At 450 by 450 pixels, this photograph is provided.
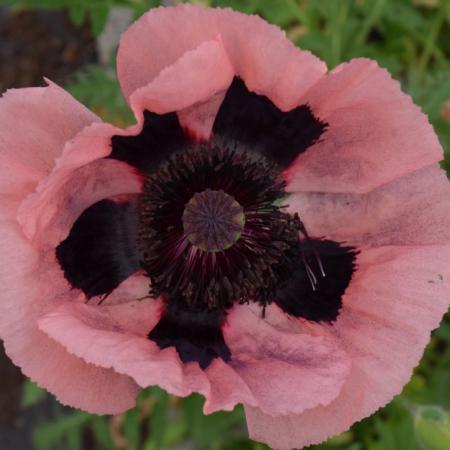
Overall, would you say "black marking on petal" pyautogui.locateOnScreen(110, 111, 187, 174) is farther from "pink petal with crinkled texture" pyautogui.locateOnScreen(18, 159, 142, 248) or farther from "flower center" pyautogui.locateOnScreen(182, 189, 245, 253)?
"flower center" pyautogui.locateOnScreen(182, 189, 245, 253)

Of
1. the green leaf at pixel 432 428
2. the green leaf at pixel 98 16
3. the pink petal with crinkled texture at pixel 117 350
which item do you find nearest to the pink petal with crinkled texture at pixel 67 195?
the pink petal with crinkled texture at pixel 117 350

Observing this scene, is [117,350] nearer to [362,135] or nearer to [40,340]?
[40,340]

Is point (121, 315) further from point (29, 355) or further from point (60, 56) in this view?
point (60, 56)

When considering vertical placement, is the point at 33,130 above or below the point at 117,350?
above

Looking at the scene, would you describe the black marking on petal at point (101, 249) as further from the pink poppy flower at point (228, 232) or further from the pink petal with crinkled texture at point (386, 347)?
the pink petal with crinkled texture at point (386, 347)

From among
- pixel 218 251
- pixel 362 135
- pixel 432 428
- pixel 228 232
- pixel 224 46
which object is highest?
pixel 224 46

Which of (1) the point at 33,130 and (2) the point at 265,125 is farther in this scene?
(2) the point at 265,125

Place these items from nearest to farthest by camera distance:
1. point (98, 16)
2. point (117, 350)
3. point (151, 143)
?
point (117, 350), point (151, 143), point (98, 16)

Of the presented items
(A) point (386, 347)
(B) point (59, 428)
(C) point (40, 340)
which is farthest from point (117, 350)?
(B) point (59, 428)

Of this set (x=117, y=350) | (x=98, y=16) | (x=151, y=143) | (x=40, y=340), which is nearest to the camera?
(x=117, y=350)
